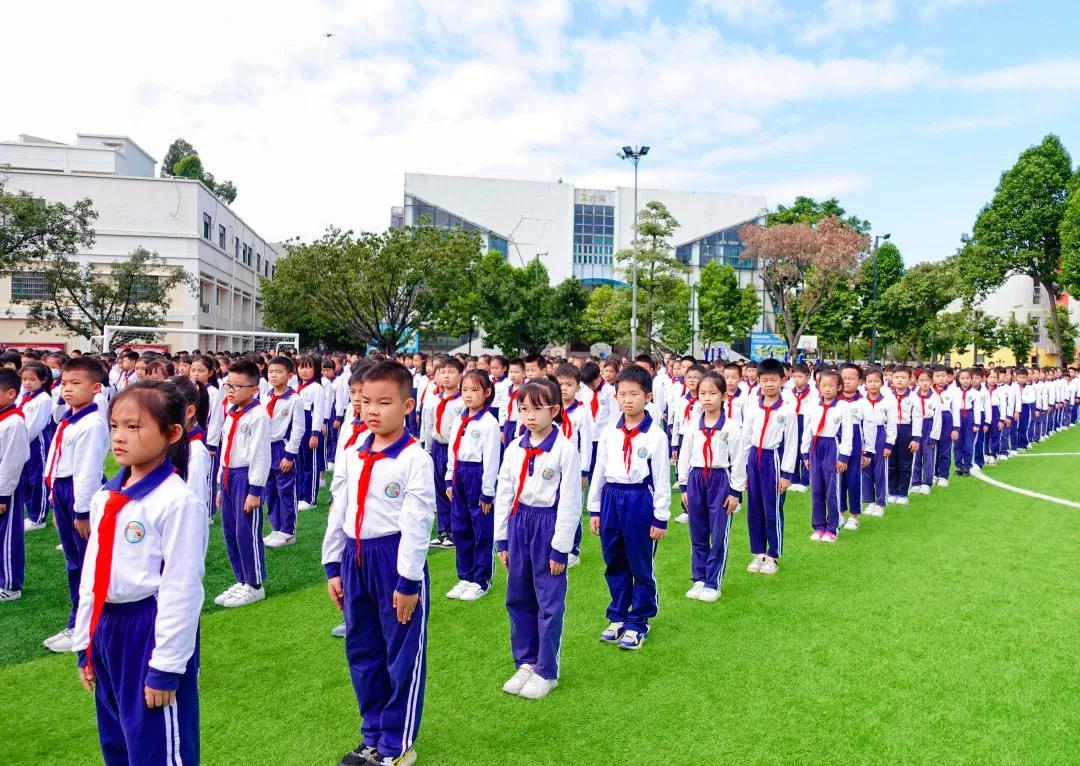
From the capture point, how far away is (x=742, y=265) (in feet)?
173

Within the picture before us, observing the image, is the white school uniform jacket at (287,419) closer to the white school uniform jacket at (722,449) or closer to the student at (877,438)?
the white school uniform jacket at (722,449)

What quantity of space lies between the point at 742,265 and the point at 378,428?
5222 cm

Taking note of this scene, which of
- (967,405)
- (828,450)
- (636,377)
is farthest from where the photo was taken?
(967,405)

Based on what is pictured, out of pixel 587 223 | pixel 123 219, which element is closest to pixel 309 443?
pixel 123 219

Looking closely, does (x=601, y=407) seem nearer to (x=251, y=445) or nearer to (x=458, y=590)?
(x=458, y=590)

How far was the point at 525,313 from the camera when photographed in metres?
38.5

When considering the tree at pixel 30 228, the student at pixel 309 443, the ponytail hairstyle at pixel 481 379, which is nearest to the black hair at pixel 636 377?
the ponytail hairstyle at pixel 481 379

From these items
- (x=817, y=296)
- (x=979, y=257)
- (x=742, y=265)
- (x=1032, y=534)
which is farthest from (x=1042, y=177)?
(x=1032, y=534)

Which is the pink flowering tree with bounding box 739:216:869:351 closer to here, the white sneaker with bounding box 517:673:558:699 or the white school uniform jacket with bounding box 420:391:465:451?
the white school uniform jacket with bounding box 420:391:465:451

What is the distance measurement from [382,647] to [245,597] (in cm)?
268

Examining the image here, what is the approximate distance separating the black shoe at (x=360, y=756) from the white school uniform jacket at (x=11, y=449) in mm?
3470

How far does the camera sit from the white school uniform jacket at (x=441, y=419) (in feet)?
24.0

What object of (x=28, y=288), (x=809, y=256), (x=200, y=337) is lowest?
(x=200, y=337)

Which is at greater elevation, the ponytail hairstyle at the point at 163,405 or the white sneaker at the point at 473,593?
the ponytail hairstyle at the point at 163,405
